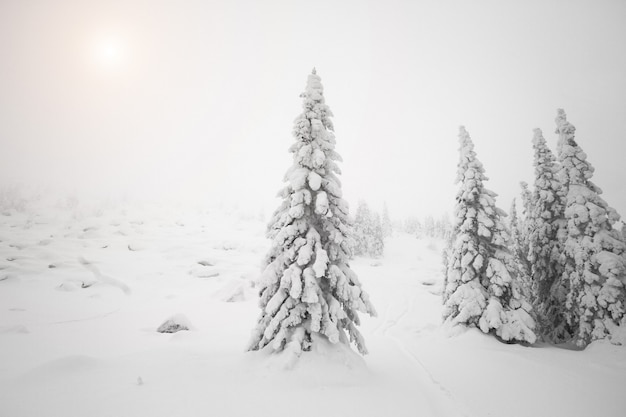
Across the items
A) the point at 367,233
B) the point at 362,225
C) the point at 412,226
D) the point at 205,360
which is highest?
the point at 362,225

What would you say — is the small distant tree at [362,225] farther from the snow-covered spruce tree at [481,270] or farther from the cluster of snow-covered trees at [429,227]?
the cluster of snow-covered trees at [429,227]

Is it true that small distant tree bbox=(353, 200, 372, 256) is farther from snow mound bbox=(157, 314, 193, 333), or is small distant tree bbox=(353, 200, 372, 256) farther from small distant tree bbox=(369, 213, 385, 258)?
snow mound bbox=(157, 314, 193, 333)

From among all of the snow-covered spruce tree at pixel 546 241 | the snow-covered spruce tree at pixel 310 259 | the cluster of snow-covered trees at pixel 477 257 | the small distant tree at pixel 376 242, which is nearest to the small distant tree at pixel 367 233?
the small distant tree at pixel 376 242

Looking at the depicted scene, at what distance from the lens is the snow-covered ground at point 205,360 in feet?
23.3

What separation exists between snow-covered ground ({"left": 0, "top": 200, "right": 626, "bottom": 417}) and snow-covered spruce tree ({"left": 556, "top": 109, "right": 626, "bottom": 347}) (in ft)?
6.39

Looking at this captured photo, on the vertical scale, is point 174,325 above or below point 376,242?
above

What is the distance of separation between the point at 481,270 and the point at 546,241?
270 inches

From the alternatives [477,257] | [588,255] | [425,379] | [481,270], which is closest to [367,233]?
[481,270]

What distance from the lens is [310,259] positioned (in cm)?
944

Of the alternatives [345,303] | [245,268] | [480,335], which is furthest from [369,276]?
[345,303]

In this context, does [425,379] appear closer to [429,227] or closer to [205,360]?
[205,360]

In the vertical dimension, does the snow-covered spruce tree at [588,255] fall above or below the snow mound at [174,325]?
above

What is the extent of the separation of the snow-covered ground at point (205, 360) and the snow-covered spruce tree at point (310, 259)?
34.8 inches

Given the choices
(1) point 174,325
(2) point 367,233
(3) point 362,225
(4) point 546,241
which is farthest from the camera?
(2) point 367,233
